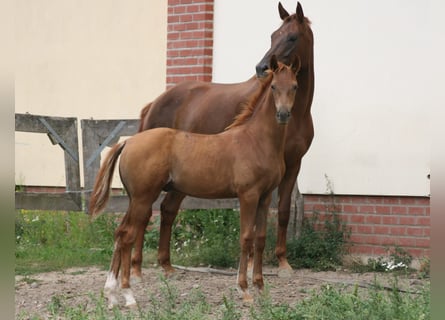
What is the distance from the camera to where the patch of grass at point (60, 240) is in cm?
852

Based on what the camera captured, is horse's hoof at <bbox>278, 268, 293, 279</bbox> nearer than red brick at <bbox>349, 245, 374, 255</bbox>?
Yes

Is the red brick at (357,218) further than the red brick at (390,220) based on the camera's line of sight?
Yes

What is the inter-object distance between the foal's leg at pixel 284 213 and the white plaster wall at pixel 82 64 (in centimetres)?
307

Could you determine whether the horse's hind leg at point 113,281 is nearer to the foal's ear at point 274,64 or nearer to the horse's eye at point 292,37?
the foal's ear at point 274,64

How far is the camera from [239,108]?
717cm

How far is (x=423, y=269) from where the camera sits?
7477mm

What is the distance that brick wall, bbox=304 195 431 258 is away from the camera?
790 centimetres

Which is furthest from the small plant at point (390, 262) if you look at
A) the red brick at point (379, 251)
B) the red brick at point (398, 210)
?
the red brick at point (398, 210)

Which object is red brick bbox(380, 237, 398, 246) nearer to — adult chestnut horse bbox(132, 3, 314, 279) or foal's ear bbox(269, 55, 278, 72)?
adult chestnut horse bbox(132, 3, 314, 279)

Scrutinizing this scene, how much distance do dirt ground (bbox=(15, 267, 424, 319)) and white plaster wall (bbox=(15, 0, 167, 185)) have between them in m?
3.12

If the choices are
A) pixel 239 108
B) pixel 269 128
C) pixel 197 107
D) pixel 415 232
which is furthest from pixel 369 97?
pixel 269 128

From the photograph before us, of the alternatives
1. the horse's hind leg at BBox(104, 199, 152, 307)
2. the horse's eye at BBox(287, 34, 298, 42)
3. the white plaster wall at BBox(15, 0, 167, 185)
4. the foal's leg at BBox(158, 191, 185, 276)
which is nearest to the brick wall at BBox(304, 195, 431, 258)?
the foal's leg at BBox(158, 191, 185, 276)

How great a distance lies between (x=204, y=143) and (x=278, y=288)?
157 centimetres

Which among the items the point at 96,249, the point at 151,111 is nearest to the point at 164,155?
the point at 151,111
